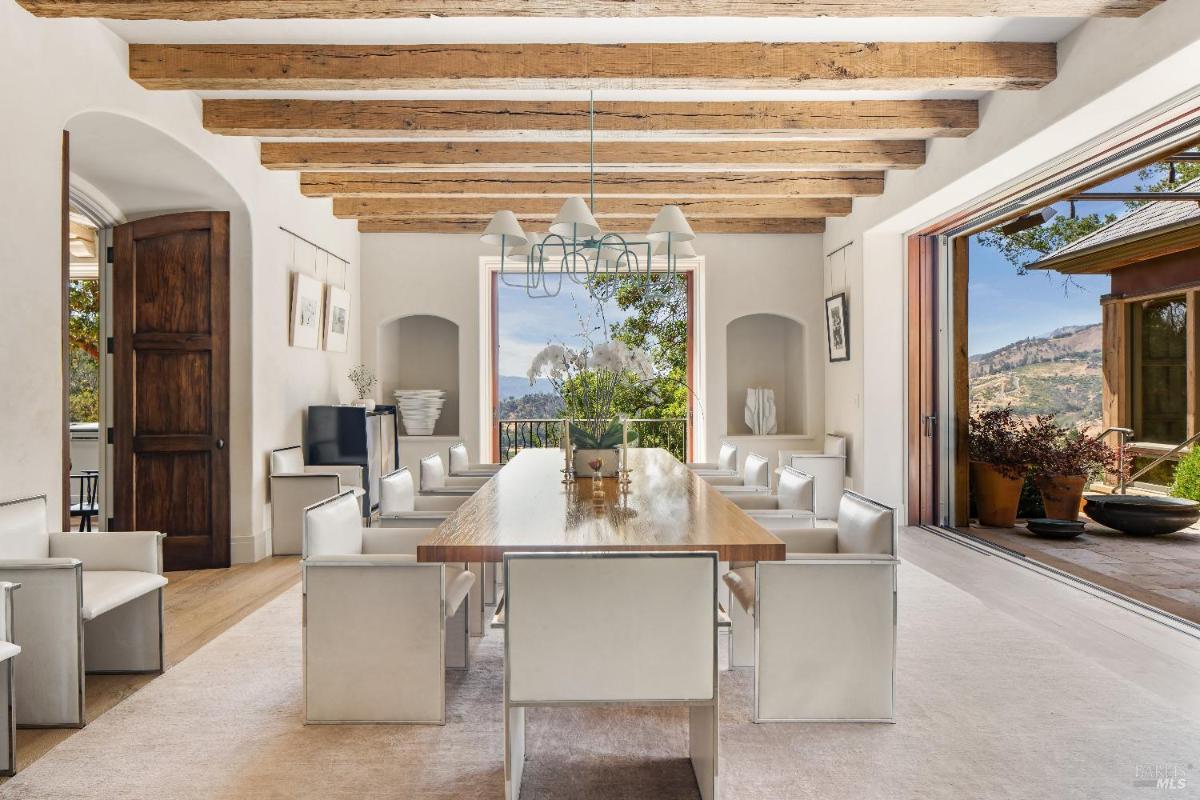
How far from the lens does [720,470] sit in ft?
15.3

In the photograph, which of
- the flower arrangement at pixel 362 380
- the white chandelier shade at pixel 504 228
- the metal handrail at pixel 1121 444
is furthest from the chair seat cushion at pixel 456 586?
the metal handrail at pixel 1121 444

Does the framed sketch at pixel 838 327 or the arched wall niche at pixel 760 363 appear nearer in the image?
the framed sketch at pixel 838 327

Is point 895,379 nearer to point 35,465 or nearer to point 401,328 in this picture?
point 401,328

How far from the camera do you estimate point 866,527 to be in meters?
2.64

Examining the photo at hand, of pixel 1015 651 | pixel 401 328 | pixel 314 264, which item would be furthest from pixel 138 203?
pixel 1015 651

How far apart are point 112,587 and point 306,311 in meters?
3.46

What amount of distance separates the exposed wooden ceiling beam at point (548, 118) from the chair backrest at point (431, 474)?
6.32ft

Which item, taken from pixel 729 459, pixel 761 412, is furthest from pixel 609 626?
pixel 761 412

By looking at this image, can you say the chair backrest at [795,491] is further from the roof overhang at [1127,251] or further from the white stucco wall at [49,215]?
the roof overhang at [1127,251]

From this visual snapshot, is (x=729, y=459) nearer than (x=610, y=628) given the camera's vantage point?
No

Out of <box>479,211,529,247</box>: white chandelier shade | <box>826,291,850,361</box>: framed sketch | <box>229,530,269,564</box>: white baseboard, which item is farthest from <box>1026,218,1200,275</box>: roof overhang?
<box>229,530,269,564</box>: white baseboard

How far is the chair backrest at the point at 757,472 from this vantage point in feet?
13.6

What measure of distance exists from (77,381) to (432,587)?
7437 mm

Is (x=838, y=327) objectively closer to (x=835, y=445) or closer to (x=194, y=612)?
(x=835, y=445)
